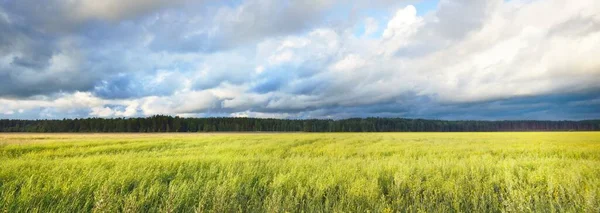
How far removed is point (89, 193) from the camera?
6766 mm

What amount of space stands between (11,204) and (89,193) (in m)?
1.31

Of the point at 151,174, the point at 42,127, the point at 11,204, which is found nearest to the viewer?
the point at 11,204

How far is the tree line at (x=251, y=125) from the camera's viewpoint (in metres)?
106

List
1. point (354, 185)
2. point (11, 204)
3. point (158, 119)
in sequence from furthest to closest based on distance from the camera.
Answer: point (158, 119) < point (354, 185) < point (11, 204)

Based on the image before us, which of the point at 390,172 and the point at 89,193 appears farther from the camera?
the point at 390,172

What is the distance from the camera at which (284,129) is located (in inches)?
4697

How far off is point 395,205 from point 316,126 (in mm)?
122598

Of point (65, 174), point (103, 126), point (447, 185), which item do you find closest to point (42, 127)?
point (103, 126)

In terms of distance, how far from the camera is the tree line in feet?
348

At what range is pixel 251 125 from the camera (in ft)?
388

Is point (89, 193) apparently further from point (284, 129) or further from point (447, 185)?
point (284, 129)

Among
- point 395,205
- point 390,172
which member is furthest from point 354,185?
point 390,172

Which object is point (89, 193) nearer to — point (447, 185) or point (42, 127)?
point (447, 185)

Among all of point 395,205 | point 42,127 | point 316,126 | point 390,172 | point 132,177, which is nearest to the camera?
point 395,205
